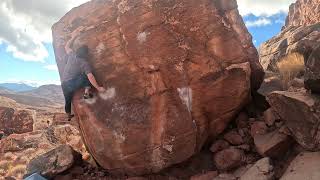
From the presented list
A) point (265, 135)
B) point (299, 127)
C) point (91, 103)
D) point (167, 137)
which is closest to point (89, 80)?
point (91, 103)

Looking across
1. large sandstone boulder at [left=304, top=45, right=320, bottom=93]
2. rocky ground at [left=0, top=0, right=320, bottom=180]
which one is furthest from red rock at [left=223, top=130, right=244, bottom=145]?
large sandstone boulder at [left=304, top=45, right=320, bottom=93]

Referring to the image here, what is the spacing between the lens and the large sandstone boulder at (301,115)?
6.27m

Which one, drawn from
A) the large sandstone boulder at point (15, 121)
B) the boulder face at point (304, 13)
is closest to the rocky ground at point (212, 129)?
the large sandstone boulder at point (15, 121)

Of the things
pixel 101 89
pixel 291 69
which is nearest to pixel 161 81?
pixel 101 89

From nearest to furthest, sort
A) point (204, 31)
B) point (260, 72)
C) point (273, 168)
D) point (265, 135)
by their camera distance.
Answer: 1. point (273, 168)
2. point (265, 135)
3. point (204, 31)
4. point (260, 72)

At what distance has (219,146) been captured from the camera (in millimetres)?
7941

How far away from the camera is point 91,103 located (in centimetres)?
805

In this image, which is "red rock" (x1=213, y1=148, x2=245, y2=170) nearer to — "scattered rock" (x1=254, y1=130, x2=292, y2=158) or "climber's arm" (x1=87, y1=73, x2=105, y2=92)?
"scattered rock" (x1=254, y1=130, x2=292, y2=158)

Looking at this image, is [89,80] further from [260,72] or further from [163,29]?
[260,72]

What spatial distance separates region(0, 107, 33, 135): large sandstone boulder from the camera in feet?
75.8

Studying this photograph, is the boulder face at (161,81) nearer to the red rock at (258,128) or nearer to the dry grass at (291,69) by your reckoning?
the red rock at (258,128)

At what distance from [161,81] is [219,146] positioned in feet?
5.94

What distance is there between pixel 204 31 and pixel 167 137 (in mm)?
2315

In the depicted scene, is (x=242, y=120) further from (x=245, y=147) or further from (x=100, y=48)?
(x=100, y=48)
